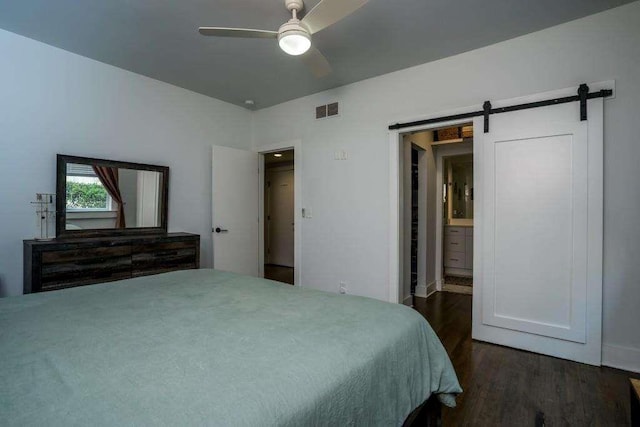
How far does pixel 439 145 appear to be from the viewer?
4.57 meters

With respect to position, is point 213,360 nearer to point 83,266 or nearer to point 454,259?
point 83,266

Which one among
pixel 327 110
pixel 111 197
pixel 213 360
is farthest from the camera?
pixel 327 110

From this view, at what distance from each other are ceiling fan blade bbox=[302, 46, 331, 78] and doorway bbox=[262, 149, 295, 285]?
150 inches

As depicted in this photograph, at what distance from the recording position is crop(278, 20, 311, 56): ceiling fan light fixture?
5.83ft

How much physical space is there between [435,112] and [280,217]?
4.22m

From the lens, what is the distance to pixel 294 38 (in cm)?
182

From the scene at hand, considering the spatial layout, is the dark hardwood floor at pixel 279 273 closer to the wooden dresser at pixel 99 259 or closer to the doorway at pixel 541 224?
the wooden dresser at pixel 99 259

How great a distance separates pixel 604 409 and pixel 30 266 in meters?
3.98

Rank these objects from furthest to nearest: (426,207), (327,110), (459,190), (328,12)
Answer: (459,190)
(426,207)
(327,110)
(328,12)

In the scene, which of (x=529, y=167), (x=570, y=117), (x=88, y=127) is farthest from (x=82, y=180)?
(x=570, y=117)

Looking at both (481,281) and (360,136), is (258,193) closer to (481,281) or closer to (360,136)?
(360,136)

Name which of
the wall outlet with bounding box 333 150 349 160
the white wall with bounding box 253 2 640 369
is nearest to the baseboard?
the white wall with bounding box 253 2 640 369

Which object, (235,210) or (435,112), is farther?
(235,210)

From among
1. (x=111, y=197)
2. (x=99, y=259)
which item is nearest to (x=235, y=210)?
(x=111, y=197)
